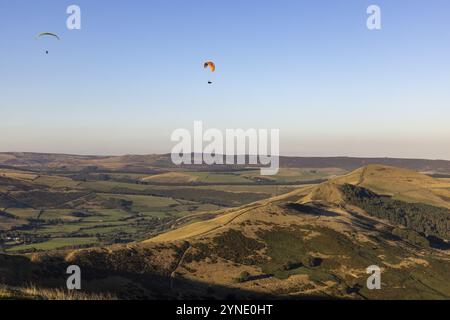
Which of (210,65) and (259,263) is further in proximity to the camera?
(259,263)

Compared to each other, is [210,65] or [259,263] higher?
[210,65]

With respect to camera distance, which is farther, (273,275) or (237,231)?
(237,231)

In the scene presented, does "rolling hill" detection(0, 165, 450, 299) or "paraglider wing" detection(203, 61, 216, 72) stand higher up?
"paraglider wing" detection(203, 61, 216, 72)

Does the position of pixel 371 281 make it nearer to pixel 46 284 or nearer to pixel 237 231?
pixel 237 231

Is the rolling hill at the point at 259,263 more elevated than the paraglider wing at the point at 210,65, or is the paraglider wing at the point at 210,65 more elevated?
the paraglider wing at the point at 210,65
